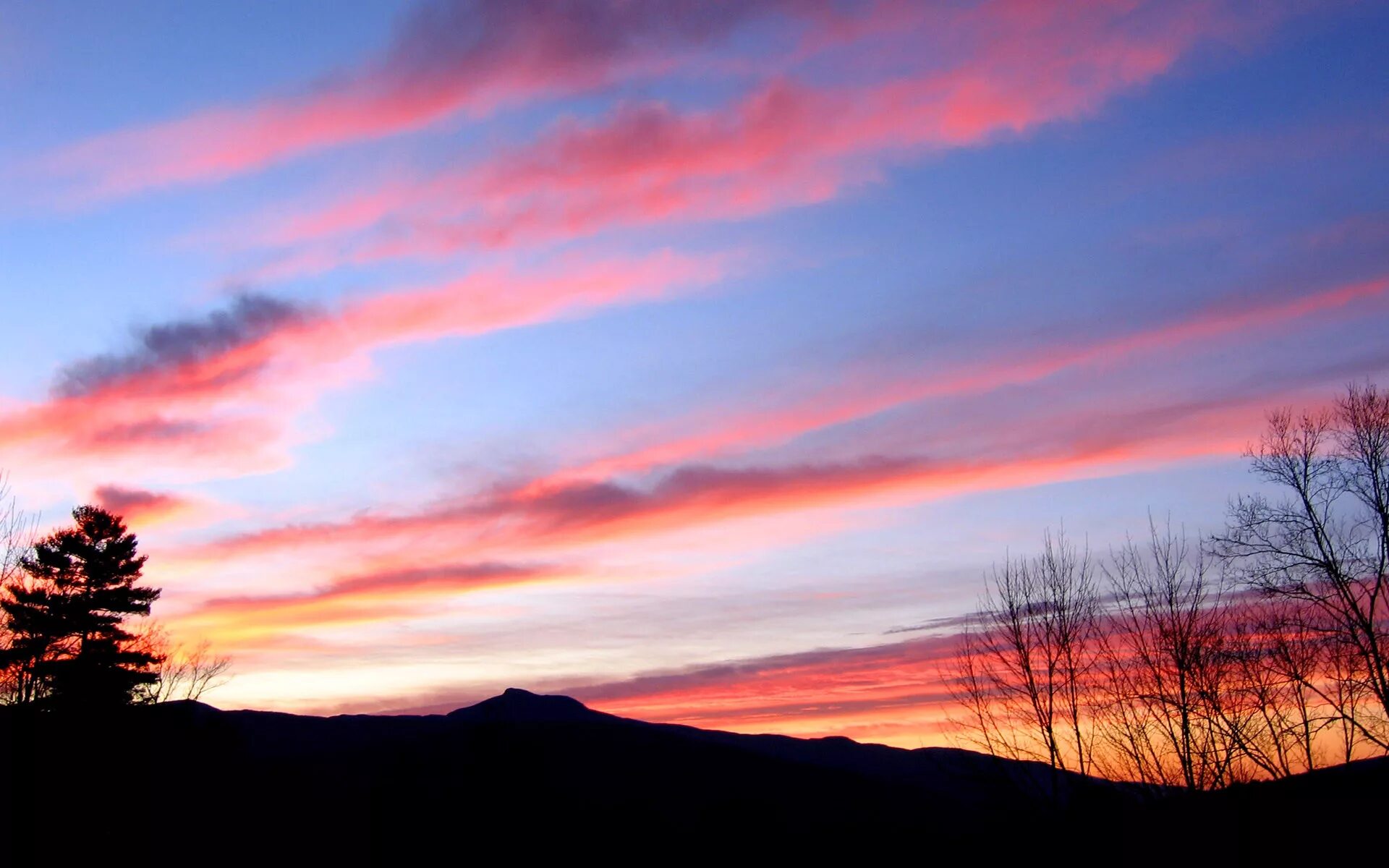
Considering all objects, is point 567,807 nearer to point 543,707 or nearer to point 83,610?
point 83,610

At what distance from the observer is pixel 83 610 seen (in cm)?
4603

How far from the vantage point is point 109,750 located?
2902cm

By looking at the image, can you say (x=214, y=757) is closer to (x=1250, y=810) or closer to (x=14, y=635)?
(x=14, y=635)

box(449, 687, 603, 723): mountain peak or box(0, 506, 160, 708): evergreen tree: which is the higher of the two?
box(0, 506, 160, 708): evergreen tree

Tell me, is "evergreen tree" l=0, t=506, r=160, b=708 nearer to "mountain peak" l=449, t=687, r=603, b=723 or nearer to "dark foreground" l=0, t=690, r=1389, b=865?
"dark foreground" l=0, t=690, r=1389, b=865

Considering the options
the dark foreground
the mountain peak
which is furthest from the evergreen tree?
the mountain peak

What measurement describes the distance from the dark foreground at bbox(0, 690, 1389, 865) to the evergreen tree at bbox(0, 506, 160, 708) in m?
4.08

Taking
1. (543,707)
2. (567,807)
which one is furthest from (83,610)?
(543,707)

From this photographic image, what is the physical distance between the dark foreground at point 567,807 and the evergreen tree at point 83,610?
161 inches

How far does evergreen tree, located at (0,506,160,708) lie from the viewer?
1660 inches

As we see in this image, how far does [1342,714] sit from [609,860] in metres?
31.2

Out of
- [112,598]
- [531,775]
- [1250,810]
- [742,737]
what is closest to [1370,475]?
[1250,810]

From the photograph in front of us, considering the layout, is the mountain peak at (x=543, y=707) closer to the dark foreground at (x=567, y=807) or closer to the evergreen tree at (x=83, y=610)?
the dark foreground at (x=567, y=807)

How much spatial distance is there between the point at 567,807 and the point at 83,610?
23552 millimetres
